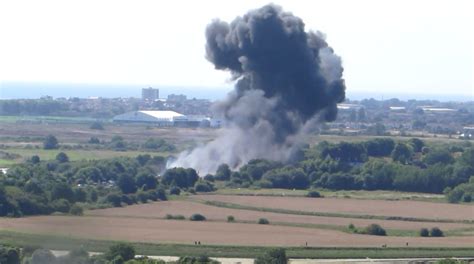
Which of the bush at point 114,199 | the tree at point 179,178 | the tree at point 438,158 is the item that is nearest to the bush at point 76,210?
the bush at point 114,199

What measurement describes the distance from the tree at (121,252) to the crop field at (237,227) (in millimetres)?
1253

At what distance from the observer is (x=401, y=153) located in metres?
105

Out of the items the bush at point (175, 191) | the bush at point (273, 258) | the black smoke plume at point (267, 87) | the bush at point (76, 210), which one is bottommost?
the bush at point (175, 191)

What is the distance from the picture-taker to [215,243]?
2245 inches

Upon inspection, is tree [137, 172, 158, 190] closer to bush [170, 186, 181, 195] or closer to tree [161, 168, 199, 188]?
bush [170, 186, 181, 195]

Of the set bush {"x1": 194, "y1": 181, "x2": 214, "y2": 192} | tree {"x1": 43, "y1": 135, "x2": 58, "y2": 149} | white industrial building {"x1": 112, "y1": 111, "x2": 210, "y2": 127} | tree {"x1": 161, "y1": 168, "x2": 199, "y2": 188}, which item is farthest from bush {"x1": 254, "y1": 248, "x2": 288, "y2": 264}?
white industrial building {"x1": 112, "y1": 111, "x2": 210, "y2": 127}

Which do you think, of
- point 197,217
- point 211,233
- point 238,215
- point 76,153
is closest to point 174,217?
point 197,217

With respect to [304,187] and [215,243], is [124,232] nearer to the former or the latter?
[215,243]

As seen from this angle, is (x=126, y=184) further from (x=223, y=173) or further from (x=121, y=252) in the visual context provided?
(x=121, y=252)

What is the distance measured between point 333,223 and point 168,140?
67.7 meters

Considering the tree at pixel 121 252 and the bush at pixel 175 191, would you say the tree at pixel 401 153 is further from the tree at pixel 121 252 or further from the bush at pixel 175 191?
the tree at pixel 121 252

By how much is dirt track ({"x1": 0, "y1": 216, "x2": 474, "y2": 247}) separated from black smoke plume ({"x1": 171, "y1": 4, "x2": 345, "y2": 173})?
3738 cm

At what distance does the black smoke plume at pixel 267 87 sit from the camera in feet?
338

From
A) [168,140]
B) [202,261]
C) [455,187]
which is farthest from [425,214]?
[168,140]
